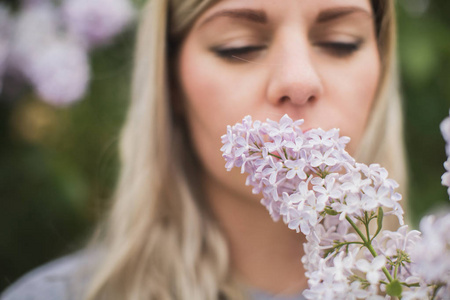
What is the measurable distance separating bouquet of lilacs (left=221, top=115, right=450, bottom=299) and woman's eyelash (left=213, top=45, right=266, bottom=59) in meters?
0.32

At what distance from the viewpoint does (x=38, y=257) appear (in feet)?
4.69

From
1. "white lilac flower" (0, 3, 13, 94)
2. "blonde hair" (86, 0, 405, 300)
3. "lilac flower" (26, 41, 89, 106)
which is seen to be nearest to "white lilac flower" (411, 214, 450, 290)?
"blonde hair" (86, 0, 405, 300)

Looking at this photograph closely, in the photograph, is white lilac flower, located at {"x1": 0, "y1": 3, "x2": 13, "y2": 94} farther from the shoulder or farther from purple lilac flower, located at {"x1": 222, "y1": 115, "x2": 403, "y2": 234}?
purple lilac flower, located at {"x1": 222, "y1": 115, "x2": 403, "y2": 234}

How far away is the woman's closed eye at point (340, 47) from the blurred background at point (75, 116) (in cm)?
57

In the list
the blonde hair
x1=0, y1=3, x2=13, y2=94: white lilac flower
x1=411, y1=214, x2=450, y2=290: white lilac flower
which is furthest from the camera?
x1=0, y1=3, x2=13, y2=94: white lilac flower

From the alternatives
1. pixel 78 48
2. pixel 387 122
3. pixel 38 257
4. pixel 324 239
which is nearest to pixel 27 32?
pixel 78 48

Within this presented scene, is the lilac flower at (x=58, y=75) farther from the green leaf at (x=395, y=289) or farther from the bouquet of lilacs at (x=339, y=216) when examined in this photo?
the green leaf at (x=395, y=289)

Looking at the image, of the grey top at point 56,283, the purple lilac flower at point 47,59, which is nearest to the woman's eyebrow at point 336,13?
the grey top at point 56,283

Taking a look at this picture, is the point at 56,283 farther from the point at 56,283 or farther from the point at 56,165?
the point at 56,165

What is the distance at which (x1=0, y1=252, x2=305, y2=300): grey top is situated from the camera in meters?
1.08

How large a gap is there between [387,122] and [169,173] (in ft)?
1.63

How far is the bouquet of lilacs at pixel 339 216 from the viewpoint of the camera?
1.06 ft

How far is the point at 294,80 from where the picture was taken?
2.08 ft

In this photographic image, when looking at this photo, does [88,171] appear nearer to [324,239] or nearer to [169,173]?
[169,173]
